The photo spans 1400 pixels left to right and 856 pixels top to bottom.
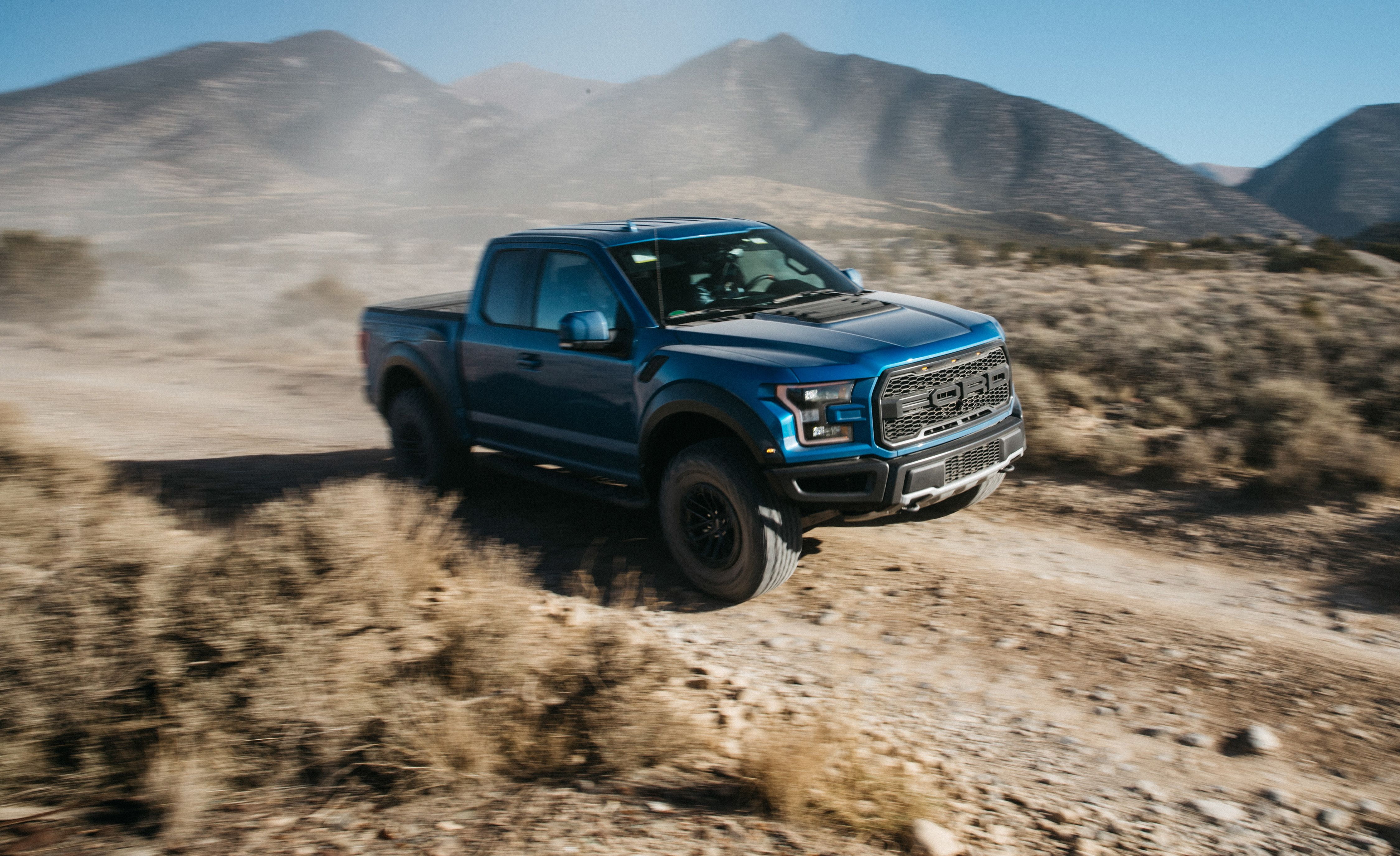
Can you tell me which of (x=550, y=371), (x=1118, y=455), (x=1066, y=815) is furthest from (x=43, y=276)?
(x=1066, y=815)

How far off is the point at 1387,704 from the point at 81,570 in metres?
5.19

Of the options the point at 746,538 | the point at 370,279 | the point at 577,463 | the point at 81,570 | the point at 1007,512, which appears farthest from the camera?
the point at 370,279

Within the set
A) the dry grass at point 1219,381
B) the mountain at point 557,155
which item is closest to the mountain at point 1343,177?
the mountain at point 557,155

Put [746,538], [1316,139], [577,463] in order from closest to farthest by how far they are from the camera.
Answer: [746,538] < [577,463] < [1316,139]

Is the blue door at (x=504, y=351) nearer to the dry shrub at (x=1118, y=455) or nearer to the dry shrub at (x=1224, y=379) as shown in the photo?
the dry shrub at (x=1224, y=379)

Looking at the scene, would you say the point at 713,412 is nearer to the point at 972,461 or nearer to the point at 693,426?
the point at 693,426

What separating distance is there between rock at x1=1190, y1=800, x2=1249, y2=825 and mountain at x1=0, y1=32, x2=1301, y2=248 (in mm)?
42592

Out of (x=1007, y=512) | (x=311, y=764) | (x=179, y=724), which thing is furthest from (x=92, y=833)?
(x=1007, y=512)

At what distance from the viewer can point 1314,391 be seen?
728cm

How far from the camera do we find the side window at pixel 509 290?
606 centimetres

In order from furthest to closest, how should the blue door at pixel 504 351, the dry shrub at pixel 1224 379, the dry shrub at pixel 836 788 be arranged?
the dry shrub at pixel 1224 379, the blue door at pixel 504 351, the dry shrub at pixel 836 788

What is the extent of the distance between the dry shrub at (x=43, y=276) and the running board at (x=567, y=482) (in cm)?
1783

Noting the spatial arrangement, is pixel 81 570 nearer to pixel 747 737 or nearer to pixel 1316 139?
pixel 747 737

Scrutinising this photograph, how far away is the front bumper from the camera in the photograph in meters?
4.45
